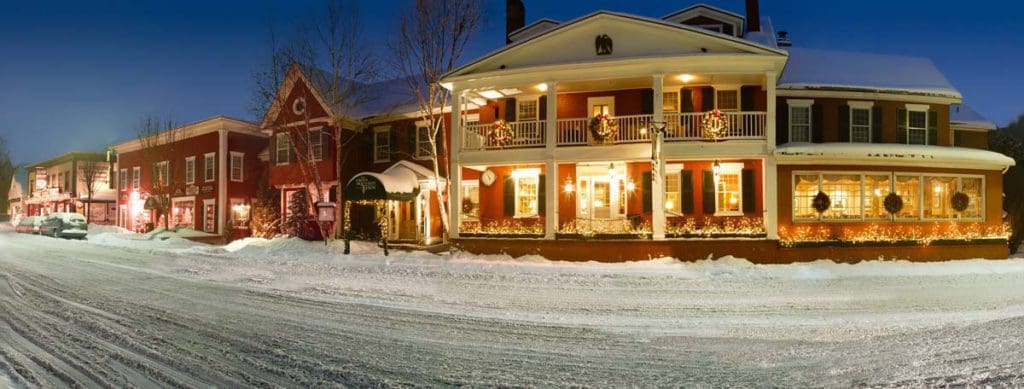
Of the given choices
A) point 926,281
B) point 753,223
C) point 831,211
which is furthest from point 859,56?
point 926,281

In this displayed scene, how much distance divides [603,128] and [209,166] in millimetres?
25685

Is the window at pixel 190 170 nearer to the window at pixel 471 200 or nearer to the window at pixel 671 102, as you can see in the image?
the window at pixel 471 200

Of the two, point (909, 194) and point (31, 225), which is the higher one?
point (909, 194)

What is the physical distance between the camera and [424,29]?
23000mm

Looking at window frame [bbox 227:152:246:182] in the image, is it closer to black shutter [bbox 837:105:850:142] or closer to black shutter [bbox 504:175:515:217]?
black shutter [bbox 504:175:515:217]

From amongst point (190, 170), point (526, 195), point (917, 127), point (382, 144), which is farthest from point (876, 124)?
point (190, 170)

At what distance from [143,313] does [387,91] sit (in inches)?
851

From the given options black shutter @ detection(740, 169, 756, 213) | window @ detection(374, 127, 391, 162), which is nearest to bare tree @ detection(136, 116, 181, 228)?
window @ detection(374, 127, 391, 162)

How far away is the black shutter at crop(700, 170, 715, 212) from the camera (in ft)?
65.4

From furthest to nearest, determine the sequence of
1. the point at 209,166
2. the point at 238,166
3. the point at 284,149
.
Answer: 1. the point at 209,166
2. the point at 238,166
3. the point at 284,149

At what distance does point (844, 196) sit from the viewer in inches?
786

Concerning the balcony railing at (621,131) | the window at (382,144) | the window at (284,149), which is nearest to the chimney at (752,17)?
the balcony railing at (621,131)

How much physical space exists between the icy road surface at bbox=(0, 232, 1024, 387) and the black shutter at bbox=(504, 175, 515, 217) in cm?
573

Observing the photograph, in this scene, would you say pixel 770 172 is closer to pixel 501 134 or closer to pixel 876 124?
pixel 876 124
